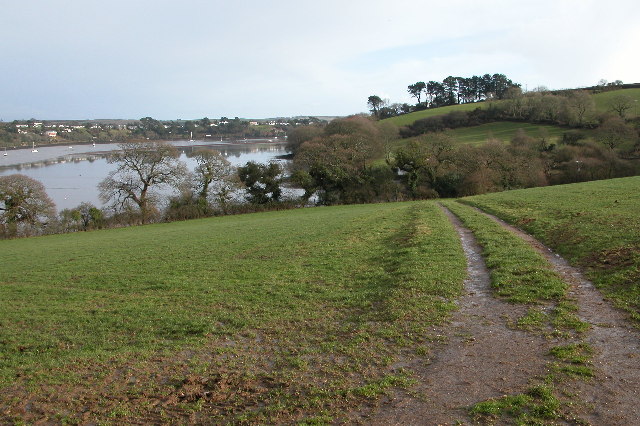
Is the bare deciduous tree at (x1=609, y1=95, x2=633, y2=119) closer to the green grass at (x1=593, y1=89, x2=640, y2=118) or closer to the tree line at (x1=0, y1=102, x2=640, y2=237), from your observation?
the green grass at (x1=593, y1=89, x2=640, y2=118)

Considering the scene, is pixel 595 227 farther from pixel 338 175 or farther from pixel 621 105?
pixel 621 105

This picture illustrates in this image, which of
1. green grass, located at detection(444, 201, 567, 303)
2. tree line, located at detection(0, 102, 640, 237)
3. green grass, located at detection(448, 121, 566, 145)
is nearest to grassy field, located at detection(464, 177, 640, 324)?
green grass, located at detection(444, 201, 567, 303)

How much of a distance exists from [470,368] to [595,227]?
11.6 metres

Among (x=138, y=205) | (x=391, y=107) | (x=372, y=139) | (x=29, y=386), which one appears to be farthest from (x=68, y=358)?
(x=391, y=107)

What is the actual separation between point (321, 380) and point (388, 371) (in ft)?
3.85

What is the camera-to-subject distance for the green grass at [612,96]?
7269 cm

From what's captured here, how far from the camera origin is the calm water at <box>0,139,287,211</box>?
66750 millimetres

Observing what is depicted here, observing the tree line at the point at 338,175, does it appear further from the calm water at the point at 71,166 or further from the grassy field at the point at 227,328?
the grassy field at the point at 227,328

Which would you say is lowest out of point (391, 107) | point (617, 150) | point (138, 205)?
point (138, 205)

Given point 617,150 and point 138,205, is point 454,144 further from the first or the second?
point 138,205

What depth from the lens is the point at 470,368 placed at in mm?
7324

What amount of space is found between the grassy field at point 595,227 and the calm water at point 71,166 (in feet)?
144

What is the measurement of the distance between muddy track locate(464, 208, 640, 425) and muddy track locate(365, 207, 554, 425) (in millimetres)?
789

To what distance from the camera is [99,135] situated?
149 metres
